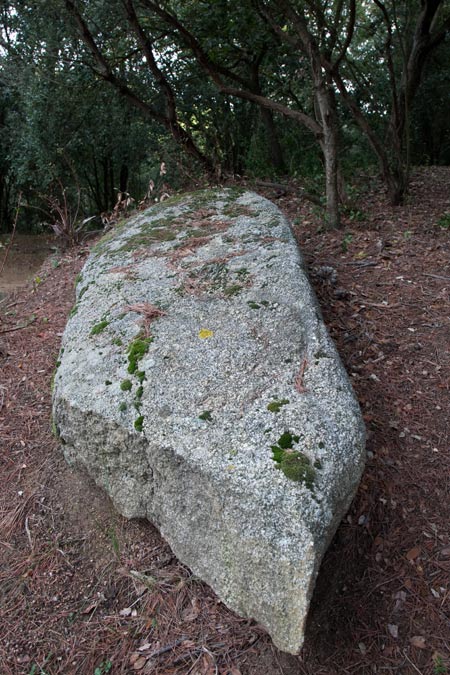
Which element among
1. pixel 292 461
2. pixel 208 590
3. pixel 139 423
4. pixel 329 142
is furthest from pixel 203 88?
pixel 208 590

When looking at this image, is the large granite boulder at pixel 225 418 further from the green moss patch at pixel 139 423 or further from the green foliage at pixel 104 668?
the green foliage at pixel 104 668

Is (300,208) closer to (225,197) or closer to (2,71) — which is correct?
(225,197)

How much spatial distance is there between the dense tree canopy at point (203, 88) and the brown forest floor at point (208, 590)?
11.2ft

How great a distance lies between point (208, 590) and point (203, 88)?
9.01 meters

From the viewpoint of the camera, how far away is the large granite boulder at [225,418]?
1660 mm

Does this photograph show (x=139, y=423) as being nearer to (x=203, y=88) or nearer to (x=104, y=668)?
(x=104, y=668)

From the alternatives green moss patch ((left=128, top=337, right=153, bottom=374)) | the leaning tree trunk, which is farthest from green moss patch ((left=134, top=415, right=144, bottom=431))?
the leaning tree trunk

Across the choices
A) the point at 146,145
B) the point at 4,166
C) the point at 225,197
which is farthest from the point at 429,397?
the point at 4,166

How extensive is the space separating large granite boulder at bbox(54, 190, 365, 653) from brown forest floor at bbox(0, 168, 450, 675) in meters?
0.19

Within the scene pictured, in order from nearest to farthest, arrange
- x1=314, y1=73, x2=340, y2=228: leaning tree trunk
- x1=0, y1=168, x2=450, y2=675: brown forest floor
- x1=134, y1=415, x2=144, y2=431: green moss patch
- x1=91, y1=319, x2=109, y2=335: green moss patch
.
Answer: x1=0, y1=168, x2=450, y2=675: brown forest floor < x1=134, y1=415, x2=144, y2=431: green moss patch < x1=91, y1=319, x2=109, y2=335: green moss patch < x1=314, y1=73, x2=340, y2=228: leaning tree trunk

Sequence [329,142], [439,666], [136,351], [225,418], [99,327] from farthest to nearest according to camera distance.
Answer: [329,142] → [99,327] → [136,351] → [225,418] → [439,666]

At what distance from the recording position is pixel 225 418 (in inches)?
77.5

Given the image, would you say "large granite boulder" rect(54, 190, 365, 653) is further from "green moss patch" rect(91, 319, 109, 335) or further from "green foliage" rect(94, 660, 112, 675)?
"green foliage" rect(94, 660, 112, 675)

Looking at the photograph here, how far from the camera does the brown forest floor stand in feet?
5.95
